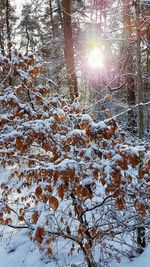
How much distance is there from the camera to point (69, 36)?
30.1 feet

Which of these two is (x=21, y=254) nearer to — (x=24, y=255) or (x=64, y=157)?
(x=24, y=255)

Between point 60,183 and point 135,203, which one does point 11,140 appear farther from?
point 135,203

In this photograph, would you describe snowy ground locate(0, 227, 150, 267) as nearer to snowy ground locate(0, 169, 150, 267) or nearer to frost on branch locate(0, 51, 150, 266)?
snowy ground locate(0, 169, 150, 267)

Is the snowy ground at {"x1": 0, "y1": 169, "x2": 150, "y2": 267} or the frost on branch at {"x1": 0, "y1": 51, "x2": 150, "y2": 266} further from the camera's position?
the snowy ground at {"x1": 0, "y1": 169, "x2": 150, "y2": 267}

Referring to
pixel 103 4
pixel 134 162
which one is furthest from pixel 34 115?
pixel 103 4

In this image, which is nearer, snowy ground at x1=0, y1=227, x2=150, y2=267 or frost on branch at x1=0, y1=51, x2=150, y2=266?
frost on branch at x1=0, y1=51, x2=150, y2=266

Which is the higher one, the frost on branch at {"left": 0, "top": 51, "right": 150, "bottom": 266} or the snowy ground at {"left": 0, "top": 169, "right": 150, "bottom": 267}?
the frost on branch at {"left": 0, "top": 51, "right": 150, "bottom": 266}

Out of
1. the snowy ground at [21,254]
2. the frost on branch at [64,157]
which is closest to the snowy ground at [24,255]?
the snowy ground at [21,254]

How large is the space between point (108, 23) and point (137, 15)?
16.3 inches

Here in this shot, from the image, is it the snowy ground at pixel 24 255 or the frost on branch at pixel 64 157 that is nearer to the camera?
the frost on branch at pixel 64 157

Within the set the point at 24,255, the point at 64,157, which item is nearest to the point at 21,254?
the point at 24,255

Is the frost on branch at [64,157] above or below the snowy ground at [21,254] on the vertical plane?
above

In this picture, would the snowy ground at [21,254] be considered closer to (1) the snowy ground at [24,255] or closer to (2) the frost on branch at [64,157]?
(1) the snowy ground at [24,255]

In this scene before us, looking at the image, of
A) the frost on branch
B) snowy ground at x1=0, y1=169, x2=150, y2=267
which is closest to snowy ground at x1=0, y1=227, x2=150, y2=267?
snowy ground at x1=0, y1=169, x2=150, y2=267
